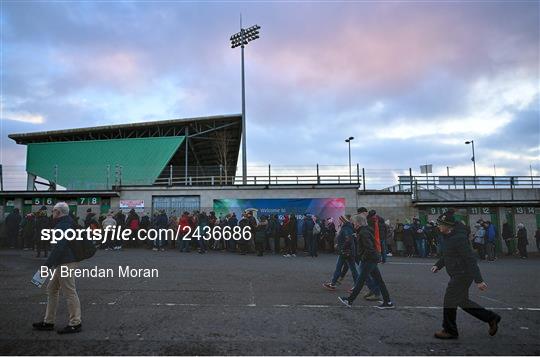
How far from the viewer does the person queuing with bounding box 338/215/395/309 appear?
24.6ft

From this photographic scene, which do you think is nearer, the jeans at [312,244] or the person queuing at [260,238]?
the person queuing at [260,238]

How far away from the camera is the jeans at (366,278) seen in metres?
7.48

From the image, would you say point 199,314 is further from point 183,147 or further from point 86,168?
point 183,147

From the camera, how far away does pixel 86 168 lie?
29875 millimetres

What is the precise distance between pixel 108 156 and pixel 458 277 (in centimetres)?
3250

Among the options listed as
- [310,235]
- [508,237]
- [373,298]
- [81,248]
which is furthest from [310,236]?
[81,248]

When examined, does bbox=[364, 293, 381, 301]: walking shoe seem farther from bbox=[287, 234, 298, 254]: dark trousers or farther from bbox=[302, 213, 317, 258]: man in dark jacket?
bbox=[287, 234, 298, 254]: dark trousers

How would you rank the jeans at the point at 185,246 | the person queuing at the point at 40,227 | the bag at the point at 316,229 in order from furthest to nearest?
the bag at the point at 316,229 → the jeans at the point at 185,246 → the person queuing at the point at 40,227

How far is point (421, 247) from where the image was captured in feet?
61.8

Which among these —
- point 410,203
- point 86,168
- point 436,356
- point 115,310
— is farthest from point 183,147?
point 436,356

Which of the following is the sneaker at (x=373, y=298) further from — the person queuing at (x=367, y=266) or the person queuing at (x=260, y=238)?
the person queuing at (x=260, y=238)

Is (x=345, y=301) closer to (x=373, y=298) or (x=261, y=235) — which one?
(x=373, y=298)

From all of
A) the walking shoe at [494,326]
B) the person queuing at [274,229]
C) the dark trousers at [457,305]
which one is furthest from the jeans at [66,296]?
the person queuing at [274,229]

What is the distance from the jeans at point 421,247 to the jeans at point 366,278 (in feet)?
40.2
